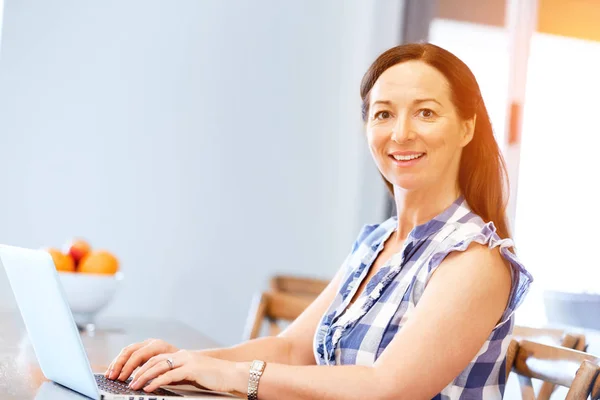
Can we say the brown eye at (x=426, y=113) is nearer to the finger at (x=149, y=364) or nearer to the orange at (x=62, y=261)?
the finger at (x=149, y=364)

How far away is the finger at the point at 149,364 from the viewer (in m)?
1.24

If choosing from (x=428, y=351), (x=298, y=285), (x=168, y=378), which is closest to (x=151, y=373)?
(x=168, y=378)

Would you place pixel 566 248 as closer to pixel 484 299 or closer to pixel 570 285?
pixel 570 285

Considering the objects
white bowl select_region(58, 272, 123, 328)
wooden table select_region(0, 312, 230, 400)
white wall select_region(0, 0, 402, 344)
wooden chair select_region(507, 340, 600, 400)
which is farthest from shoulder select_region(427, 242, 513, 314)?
white wall select_region(0, 0, 402, 344)

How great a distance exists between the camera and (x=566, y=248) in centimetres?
264

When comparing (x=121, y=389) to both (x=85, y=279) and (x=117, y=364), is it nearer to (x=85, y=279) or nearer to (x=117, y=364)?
(x=117, y=364)

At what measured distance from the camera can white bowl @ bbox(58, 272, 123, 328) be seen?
2152 millimetres

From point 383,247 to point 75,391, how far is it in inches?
26.7

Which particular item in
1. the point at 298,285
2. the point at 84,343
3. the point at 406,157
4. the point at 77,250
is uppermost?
the point at 406,157

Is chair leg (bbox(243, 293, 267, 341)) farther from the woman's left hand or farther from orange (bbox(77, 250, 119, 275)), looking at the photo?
the woman's left hand

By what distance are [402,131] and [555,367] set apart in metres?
0.48

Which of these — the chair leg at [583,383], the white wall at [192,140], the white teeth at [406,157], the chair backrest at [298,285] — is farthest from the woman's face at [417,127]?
the white wall at [192,140]

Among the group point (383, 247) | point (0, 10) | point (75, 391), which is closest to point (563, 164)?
point (383, 247)

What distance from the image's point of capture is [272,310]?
7.55 feet
